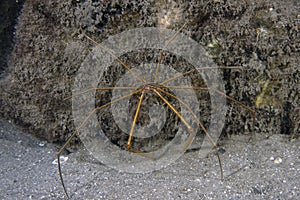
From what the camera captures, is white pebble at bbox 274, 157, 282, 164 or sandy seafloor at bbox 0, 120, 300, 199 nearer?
sandy seafloor at bbox 0, 120, 300, 199

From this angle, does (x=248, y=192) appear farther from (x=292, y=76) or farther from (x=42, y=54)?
(x=42, y=54)

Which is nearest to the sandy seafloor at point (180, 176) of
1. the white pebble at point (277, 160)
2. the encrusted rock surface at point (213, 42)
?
the white pebble at point (277, 160)

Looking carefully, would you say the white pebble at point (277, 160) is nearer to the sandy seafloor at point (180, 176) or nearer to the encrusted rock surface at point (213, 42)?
the sandy seafloor at point (180, 176)

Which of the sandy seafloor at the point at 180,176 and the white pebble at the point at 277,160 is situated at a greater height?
the white pebble at the point at 277,160

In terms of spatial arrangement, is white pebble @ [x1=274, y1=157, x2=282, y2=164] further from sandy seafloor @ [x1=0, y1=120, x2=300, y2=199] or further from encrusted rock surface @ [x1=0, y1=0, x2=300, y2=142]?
encrusted rock surface @ [x1=0, y1=0, x2=300, y2=142]

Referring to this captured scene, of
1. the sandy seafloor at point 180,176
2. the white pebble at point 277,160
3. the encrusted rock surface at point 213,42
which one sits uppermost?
the encrusted rock surface at point 213,42

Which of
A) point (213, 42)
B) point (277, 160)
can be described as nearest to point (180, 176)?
point (277, 160)

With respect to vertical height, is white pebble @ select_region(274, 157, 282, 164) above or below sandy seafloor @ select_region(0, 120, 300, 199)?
→ above

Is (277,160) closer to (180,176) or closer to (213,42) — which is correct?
(180,176)

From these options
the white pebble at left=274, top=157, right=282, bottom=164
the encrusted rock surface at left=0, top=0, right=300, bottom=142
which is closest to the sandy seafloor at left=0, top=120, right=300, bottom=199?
the white pebble at left=274, top=157, right=282, bottom=164
